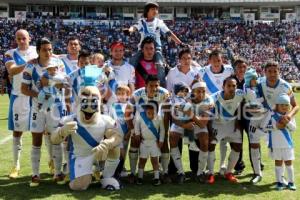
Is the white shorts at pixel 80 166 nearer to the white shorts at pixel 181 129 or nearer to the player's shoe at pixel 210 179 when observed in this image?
the white shorts at pixel 181 129

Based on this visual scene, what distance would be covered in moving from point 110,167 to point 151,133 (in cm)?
80

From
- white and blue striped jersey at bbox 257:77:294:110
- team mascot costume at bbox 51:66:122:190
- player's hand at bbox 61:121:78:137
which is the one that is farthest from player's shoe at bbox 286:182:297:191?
player's hand at bbox 61:121:78:137

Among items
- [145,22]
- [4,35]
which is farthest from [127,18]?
[145,22]

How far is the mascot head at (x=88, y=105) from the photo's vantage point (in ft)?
20.4

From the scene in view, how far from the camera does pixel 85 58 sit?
286 inches

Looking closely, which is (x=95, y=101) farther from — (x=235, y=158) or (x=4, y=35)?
(x=4, y=35)

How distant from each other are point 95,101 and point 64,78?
2.97 feet

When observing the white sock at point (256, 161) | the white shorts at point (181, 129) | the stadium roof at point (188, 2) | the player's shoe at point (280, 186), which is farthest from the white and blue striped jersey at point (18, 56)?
the stadium roof at point (188, 2)

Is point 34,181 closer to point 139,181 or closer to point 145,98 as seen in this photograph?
point 139,181

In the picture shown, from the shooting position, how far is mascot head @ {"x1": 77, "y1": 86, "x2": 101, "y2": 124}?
20.4ft

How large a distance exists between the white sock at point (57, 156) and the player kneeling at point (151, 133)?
1211 millimetres

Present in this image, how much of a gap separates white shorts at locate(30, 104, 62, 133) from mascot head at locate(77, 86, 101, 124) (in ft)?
1.80

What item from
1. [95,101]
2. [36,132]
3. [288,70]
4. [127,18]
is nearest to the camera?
[95,101]

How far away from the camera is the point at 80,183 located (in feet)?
20.9
